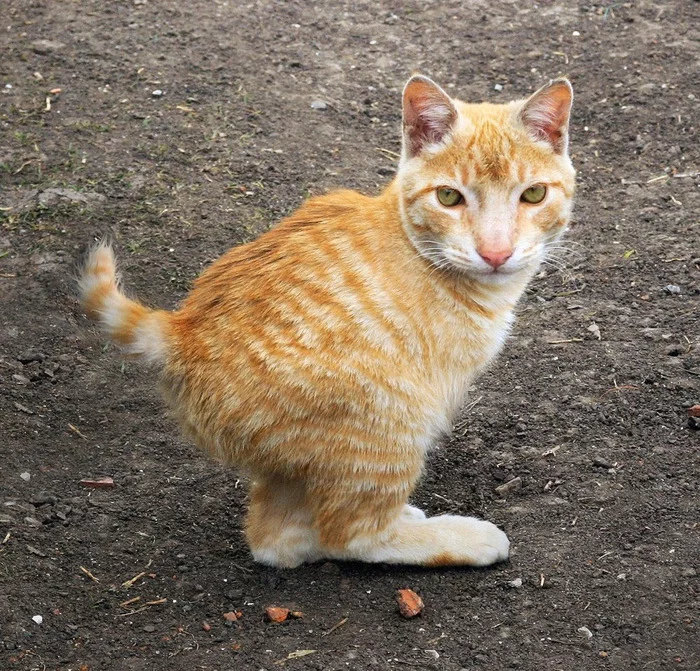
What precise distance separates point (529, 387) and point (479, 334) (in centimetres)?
104

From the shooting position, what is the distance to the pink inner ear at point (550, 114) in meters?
3.51

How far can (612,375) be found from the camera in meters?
4.48

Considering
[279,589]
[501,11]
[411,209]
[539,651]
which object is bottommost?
[279,589]

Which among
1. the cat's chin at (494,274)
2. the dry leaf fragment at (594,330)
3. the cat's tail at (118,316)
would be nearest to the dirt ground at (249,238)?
the dry leaf fragment at (594,330)

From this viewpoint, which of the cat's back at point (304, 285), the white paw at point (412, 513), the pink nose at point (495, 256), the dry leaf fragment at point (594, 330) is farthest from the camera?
the dry leaf fragment at point (594, 330)

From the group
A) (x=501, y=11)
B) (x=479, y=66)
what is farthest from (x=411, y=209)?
(x=501, y=11)

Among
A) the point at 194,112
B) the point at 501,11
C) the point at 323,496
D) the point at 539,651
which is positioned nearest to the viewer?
the point at 539,651

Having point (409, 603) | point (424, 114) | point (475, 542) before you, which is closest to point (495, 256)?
point (424, 114)

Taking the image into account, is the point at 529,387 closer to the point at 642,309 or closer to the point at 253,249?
the point at 642,309

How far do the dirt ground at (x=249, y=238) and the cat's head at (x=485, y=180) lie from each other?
41.9 inches

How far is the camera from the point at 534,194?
3492 mm

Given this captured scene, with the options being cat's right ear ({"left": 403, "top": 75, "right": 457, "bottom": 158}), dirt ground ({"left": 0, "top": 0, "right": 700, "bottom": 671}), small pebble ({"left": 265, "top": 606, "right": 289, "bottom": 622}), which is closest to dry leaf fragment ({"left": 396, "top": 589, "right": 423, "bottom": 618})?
dirt ground ({"left": 0, "top": 0, "right": 700, "bottom": 671})

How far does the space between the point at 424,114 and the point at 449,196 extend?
33cm

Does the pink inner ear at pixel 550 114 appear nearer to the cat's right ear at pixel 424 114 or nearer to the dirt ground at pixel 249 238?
the cat's right ear at pixel 424 114
